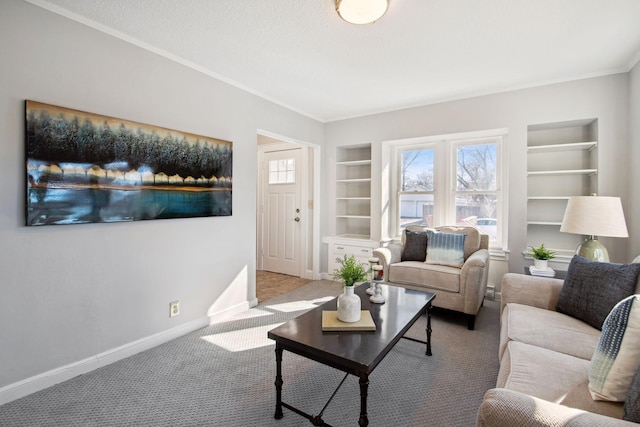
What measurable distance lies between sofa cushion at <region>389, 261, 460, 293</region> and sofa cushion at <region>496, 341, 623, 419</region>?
140cm

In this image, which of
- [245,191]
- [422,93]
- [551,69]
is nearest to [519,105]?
[551,69]

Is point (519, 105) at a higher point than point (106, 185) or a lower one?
higher

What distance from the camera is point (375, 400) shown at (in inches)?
73.5

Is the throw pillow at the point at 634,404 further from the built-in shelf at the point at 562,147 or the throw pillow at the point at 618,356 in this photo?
the built-in shelf at the point at 562,147

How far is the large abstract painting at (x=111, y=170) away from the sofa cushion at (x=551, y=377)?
2.62 m

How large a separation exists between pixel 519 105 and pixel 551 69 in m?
0.49

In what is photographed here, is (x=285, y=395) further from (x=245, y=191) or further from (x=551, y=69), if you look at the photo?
(x=551, y=69)

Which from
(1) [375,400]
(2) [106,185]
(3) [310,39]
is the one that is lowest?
(1) [375,400]

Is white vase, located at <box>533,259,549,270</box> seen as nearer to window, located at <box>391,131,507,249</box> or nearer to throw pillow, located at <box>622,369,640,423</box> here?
window, located at <box>391,131,507,249</box>

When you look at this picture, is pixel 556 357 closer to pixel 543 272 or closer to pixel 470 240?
pixel 543 272

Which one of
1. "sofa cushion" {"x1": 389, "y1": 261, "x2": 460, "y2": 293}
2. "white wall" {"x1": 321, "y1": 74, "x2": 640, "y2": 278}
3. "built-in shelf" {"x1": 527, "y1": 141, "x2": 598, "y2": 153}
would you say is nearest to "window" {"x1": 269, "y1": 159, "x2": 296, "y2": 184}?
"white wall" {"x1": 321, "y1": 74, "x2": 640, "y2": 278}

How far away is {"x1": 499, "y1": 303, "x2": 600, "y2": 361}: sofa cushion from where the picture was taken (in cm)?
158

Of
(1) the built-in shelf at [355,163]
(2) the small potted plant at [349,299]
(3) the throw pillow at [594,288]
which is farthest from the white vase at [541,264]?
(1) the built-in shelf at [355,163]

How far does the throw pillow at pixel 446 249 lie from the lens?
3283 mm
